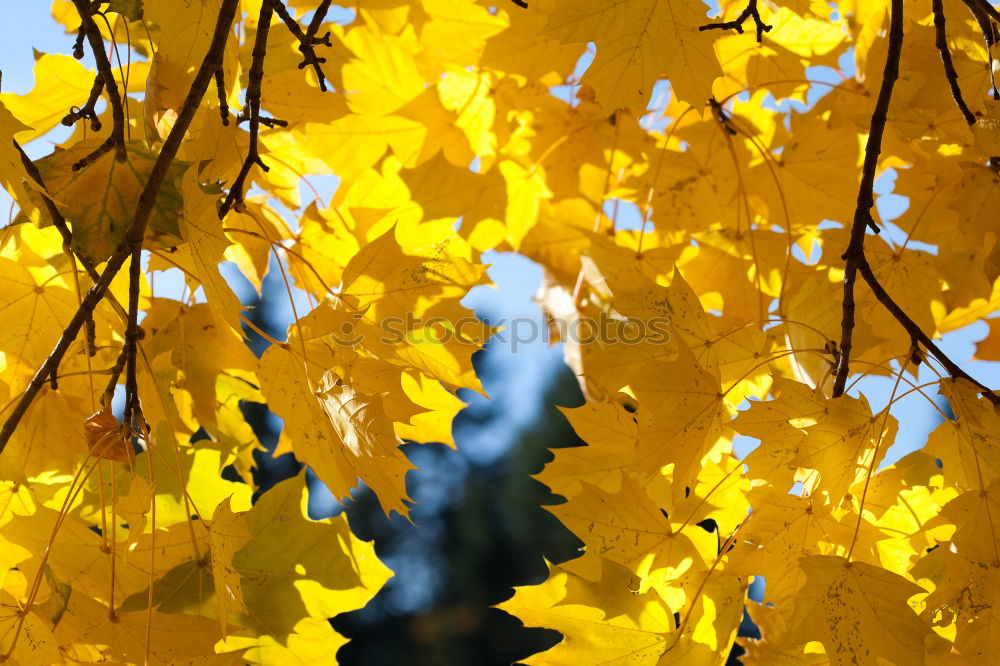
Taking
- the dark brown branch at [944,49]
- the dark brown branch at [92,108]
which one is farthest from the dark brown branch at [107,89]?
the dark brown branch at [944,49]

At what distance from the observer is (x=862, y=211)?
0.91m

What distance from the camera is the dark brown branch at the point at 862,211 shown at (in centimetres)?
87

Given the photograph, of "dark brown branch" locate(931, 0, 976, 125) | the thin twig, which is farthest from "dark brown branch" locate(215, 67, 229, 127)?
"dark brown branch" locate(931, 0, 976, 125)

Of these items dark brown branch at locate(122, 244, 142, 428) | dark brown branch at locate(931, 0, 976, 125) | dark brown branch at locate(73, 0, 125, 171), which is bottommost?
dark brown branch at locate(122, 244, 142, 428)

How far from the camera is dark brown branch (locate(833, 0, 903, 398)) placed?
2.84 ft

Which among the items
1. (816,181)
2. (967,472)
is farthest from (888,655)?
(816,181)

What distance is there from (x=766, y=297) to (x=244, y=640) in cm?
93

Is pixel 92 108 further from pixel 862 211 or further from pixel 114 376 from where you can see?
pixel 862 211

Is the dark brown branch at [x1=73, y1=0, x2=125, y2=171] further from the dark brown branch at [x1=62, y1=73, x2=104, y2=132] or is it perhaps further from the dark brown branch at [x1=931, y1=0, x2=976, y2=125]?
the dark brown branch at [x1=931, y1=0, x2=976, y2=125]

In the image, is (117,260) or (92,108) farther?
(92,108)

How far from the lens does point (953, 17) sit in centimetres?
112

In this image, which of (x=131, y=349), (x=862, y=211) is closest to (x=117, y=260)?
(x=131, y=349)

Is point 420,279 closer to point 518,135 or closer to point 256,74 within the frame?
point 256,74

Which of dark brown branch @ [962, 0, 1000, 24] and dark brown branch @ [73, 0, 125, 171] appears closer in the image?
dark brown branch @ [73, 0, 125, 171]
